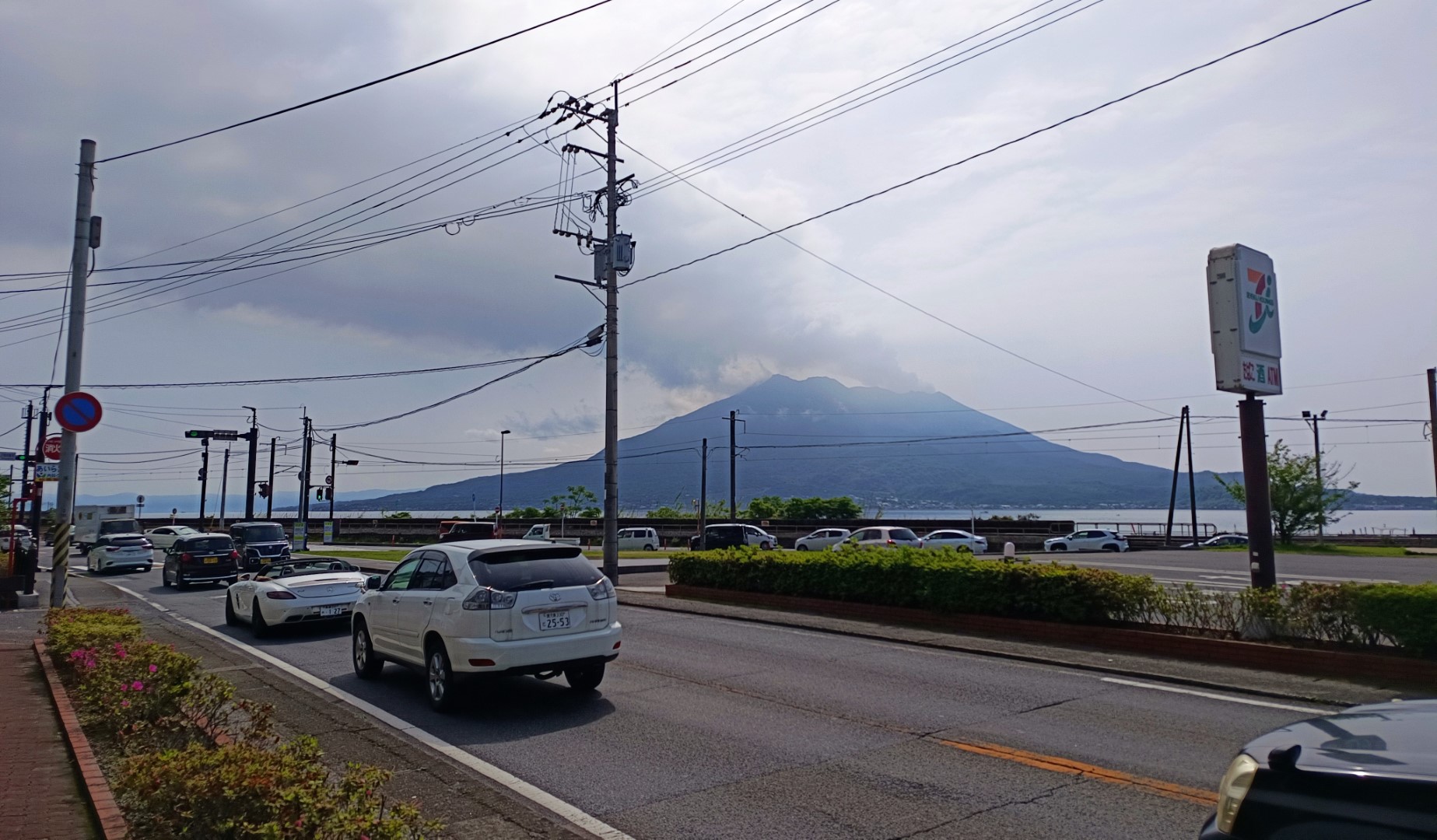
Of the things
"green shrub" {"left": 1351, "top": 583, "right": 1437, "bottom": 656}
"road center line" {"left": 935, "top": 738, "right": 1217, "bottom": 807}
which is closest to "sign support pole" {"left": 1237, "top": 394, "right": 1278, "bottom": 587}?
"green shrub" {"left": 1351, "top": 583, "right": 1437, "bottom": 656}

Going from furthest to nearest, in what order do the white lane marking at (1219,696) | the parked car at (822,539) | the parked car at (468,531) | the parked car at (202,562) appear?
the parked car at (822,539), the parked car at (468,531), the parked car at (202,562), the white lane marking at (1219,696)

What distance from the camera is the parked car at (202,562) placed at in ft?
90.9

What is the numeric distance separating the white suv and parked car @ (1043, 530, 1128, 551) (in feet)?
144

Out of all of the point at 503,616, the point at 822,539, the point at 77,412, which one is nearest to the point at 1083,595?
the point at 503,616

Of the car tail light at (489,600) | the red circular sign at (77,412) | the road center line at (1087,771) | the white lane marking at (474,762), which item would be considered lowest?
the white lane marking at (474,762)

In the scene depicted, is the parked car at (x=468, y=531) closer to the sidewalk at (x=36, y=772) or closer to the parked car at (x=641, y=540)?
the parked car at (x=641, y=540)

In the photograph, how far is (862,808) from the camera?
5965 mm

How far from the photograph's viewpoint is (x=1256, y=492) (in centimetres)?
1341

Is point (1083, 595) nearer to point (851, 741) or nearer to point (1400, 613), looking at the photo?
point (1400, 613)

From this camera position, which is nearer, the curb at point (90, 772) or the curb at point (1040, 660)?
the curb at point (90, 772)

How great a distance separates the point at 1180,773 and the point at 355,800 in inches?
221

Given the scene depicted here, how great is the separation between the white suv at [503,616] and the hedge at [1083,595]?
6.78 metres

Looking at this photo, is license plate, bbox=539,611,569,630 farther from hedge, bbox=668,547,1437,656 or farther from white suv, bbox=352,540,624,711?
hedge, bbox=668,547,1437,656

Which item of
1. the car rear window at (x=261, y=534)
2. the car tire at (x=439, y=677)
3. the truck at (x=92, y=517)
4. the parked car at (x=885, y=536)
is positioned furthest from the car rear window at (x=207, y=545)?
the truck at (x=92, y=517)
